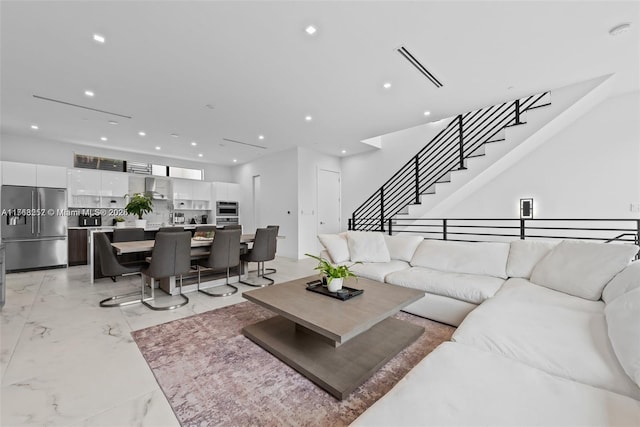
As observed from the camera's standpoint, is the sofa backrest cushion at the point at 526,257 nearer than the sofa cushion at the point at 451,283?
No

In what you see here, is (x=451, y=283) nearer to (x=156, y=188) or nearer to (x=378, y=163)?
(x=378, y=163)

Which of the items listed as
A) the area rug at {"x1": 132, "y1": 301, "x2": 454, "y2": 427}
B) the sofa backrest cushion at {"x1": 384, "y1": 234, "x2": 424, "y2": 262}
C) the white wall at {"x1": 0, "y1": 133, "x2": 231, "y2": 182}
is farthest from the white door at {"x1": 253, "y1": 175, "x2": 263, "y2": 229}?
the area rug at {"x1": 132, "y1": 301, "x2": 454, "y2": 427}

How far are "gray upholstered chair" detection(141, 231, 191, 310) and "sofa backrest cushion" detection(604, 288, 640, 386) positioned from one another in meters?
3.68

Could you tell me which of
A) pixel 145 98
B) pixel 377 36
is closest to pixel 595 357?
pixel 377 36

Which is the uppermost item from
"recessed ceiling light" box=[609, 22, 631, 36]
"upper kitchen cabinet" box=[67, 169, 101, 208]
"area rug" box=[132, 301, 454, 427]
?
"recessed ceiling light" box=[609, 22, 631, 36]

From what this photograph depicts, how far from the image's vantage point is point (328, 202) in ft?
24.4

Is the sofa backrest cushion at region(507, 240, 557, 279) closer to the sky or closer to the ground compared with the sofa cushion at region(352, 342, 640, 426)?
closer to the sky

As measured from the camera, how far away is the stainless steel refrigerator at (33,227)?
4973 mm

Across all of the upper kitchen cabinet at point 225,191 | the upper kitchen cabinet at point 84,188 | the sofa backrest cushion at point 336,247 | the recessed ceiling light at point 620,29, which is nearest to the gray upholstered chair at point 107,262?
the sofa backrest cushion at point 336,247

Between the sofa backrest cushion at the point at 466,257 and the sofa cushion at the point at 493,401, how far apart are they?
1.91 m

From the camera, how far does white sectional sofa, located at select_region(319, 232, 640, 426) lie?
38.2 inches

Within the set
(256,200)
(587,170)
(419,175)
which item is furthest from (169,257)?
(587,170)

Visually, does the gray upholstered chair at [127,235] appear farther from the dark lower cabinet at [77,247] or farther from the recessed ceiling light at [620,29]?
the recessed ceiling light at [620,29]

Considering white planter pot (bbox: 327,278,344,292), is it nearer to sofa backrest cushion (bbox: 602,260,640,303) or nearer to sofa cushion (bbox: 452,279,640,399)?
sofa cushion (bbox: 452,279,640,399)
